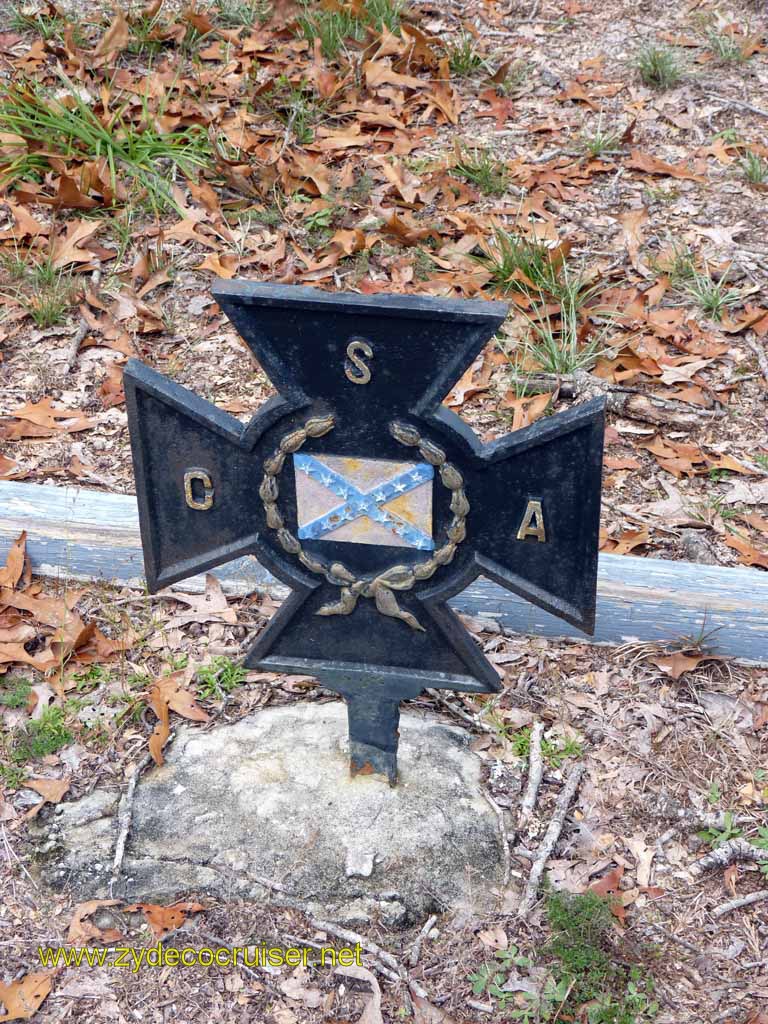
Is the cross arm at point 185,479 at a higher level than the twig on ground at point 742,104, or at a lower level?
lower

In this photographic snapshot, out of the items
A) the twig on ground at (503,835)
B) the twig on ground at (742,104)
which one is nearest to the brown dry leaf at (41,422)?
the twig on ground at (503,835)

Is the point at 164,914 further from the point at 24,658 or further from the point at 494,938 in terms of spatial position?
the point at 24,658

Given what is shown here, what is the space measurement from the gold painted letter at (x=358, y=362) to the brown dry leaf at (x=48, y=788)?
1.40 metres

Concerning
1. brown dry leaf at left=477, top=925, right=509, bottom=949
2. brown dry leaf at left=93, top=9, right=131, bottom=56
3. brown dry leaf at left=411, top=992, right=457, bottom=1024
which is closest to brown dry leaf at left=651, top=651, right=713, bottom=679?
brown dry leaf at left=477, top=925, right=509, bottom=949

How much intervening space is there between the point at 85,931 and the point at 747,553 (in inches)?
83.5

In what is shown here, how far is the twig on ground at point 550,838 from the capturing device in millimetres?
2668

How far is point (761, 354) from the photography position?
4230 mm

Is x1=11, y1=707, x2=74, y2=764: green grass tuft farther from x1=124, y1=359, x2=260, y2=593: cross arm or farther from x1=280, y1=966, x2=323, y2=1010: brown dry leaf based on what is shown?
x1=280, y1=966, x2=323, y2=1010: brown dry leaf

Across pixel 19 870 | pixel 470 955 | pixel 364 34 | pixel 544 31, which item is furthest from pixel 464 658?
pixel 544 31

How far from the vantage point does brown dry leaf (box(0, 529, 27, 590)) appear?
3.40 metres

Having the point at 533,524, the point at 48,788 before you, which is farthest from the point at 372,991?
the point at 533,524

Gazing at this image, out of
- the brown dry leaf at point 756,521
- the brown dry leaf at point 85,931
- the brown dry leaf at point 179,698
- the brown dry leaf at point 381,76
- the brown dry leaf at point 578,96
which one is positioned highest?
the brown dry leaf at point 381,76

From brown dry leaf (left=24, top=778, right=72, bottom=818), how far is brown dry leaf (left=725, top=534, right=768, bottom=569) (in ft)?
6.64

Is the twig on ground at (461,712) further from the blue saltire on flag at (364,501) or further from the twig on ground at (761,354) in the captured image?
the twig on ground at (761,354)
